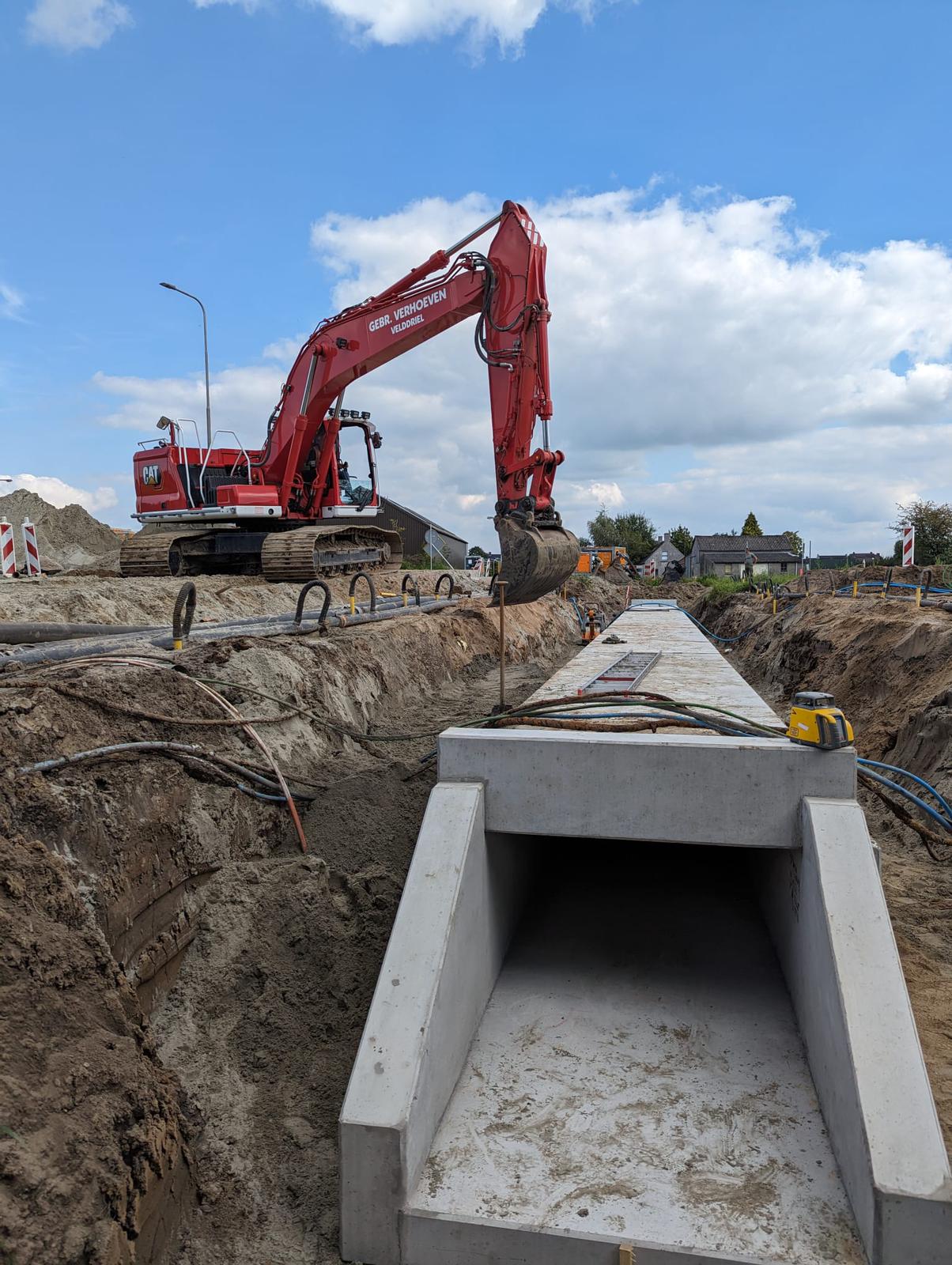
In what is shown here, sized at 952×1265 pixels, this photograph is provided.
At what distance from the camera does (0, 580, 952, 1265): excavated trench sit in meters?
2.46

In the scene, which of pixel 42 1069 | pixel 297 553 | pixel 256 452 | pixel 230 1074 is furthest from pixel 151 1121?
pixel 256 452

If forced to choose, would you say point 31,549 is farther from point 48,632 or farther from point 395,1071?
point 395,1071

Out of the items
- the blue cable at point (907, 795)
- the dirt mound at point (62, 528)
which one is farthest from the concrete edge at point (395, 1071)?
the dirt mound at point (62, 528)

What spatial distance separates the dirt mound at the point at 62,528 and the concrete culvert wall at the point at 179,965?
2516cm

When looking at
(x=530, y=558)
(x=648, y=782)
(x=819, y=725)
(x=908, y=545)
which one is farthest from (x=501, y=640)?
(x=908, y=545)

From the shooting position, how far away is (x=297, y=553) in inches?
509

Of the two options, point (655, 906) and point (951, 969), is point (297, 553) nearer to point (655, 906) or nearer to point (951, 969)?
point (655, 906)

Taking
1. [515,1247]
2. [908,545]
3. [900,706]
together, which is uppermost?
[908,545]

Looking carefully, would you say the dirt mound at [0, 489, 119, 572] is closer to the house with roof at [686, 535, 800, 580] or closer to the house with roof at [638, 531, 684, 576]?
the house with roof at [686, 535, 800, 580]

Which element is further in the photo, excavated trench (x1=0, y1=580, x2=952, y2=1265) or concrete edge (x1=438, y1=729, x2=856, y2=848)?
concrete edge (x1=438, y1=729, x2=856, y2=848)

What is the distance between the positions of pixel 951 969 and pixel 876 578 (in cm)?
2090

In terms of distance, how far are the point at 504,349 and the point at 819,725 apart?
7.58 m

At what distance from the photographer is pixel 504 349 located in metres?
9.98

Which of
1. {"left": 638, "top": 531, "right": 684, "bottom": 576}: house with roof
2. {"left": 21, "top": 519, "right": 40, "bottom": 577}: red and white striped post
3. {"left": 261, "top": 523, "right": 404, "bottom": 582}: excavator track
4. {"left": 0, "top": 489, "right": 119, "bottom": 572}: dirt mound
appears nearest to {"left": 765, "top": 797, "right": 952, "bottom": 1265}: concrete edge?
{"left": 261, "top": 523, "right": 404, "bottom": 582}: excavator track
